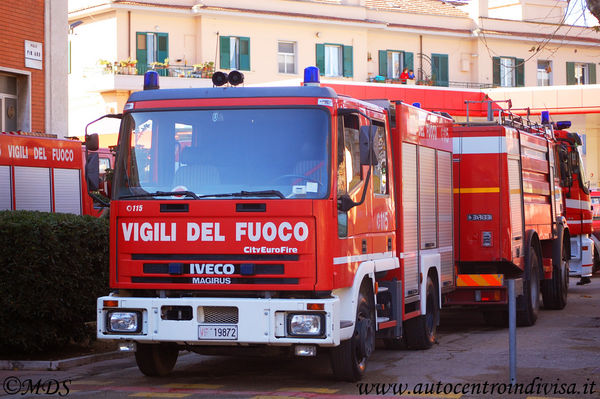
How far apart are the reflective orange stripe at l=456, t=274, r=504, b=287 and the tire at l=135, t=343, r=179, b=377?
5.11 meters

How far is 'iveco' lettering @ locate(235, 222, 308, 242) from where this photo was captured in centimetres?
971

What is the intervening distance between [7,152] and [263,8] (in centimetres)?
3363

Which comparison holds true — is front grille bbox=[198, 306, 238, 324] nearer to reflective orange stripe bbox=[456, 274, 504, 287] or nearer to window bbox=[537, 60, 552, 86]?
reflective orange stripe bbox=[456, 274, 504, 287]

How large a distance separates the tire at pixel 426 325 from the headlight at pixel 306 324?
3765 mm

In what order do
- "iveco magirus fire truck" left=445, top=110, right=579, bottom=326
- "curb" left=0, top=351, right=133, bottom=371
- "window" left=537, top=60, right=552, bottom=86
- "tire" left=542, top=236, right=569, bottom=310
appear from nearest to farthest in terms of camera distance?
"curb" left=0, top=351, right=133, bottom=371 → "iveco magirus fire truck" left=445, top=110, right=579, bottom=326 → "tire" left=542, top=236, right=569, bottom=310 → "window" left=537, top=60, right=552, bottom=86

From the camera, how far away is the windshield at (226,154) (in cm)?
983

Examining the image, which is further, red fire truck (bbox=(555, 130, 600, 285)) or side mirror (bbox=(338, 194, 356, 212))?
red fire truck (bbox=(555, 130, 600, 285))

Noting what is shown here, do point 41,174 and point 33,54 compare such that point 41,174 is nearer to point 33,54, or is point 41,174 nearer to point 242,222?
point 33,54

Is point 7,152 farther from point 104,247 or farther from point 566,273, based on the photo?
point 566,273

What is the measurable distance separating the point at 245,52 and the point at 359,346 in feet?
131

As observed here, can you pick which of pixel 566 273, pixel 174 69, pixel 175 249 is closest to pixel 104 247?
pixel 175 249

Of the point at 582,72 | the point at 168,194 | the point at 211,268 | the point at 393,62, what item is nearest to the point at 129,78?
the point at 393,62

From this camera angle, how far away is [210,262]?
9.88m

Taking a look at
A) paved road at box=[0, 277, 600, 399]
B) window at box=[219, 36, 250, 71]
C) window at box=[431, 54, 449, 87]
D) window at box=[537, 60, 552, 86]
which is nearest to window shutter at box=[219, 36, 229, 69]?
window at box=[219, 36, 250, 71]
